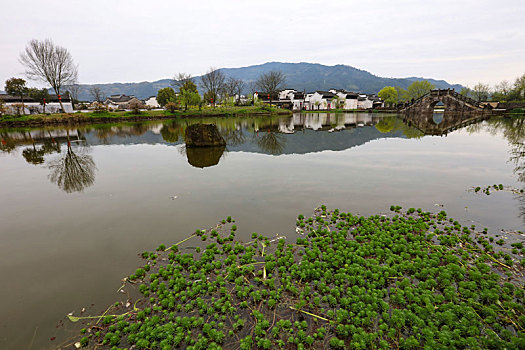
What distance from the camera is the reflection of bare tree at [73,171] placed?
14.6m

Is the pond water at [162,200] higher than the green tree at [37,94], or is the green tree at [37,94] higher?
the green tree at [37,94]

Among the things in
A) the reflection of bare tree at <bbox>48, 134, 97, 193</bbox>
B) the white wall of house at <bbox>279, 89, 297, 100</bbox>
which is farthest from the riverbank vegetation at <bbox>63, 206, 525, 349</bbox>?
the white wall of house at <bbox>279, 89, 297, 100</bbox>

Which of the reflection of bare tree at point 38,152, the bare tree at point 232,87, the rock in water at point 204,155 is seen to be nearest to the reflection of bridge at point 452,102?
the bare tree at point 232,87

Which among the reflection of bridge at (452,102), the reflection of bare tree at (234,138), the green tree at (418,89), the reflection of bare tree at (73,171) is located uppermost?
the green tree at (418,89)

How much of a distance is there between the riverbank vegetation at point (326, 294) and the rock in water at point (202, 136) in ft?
56.5

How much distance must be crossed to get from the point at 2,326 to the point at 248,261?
6106 mm

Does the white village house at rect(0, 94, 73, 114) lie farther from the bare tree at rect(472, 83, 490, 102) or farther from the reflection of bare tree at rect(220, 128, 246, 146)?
the bare tree at rect(472, 83, 490, 102)

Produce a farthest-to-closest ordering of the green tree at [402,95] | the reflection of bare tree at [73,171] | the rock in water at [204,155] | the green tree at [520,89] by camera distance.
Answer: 1. the green tree at [402,95]
2. the green tree at [520,89]
3. the rock in water at [204,155]
4. the reflection of bare tree at [73,171]

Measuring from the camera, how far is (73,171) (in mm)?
17531

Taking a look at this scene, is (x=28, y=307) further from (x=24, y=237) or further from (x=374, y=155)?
Answer: (x=374, y=155)

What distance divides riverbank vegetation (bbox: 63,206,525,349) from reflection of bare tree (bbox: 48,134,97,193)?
10808mm

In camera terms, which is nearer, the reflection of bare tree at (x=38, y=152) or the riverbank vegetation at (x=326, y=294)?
the riverbank vegetation at (x=326, y=294)

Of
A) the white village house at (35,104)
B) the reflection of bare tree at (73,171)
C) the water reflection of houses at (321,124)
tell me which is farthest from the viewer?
the white village house at (35,104)

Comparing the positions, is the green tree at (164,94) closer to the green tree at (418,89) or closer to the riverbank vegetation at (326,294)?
the riverbank vegetation at (326,294)
